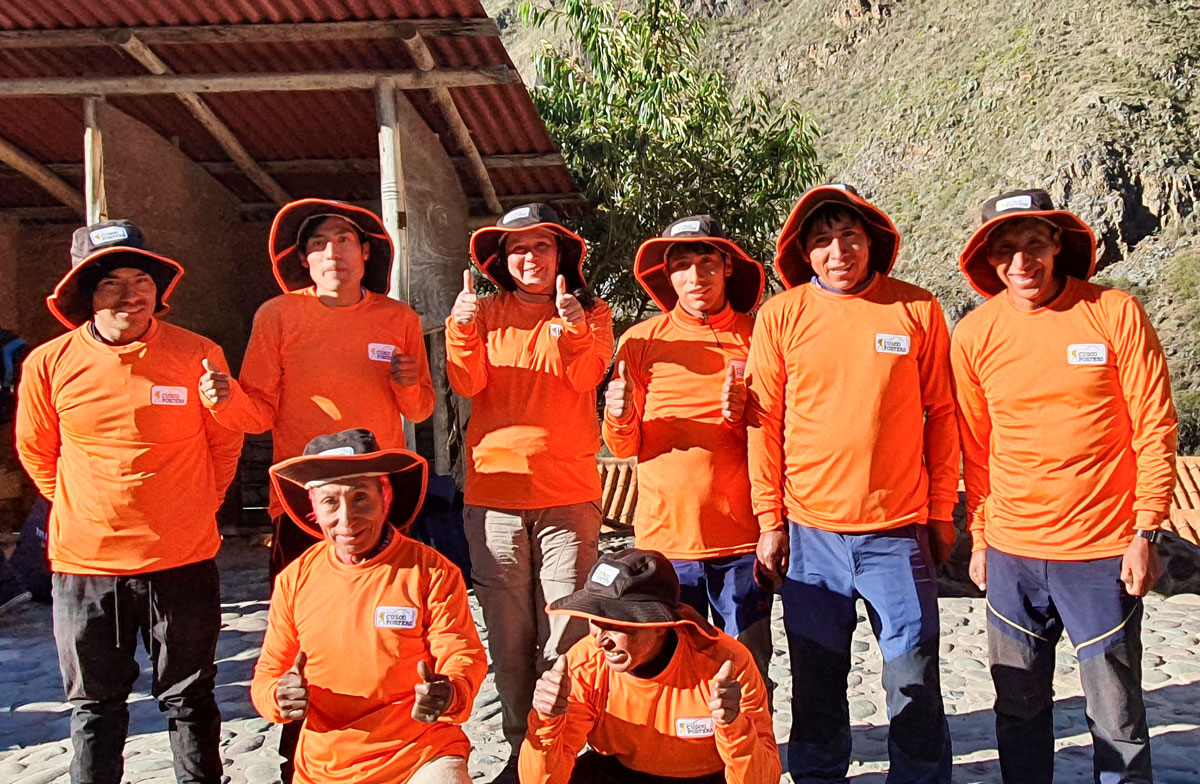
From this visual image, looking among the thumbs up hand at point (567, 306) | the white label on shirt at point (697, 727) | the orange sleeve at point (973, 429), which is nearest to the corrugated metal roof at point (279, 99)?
the thumbs up hand at point (567, 306)

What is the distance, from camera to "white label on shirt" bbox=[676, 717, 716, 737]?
2945mm

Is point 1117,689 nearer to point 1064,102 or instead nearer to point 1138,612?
point 1138,612

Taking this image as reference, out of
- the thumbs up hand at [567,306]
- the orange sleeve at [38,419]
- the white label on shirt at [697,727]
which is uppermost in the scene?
the thumbs up hand at [567,306]

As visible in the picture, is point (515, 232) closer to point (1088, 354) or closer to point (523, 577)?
point (523, 577)

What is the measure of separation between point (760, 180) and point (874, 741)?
8642 mm

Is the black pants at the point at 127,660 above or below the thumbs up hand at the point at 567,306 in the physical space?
below

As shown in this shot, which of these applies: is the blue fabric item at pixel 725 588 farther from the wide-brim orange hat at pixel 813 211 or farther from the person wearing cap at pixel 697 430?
the wide-brim orange hat at pixel 813 211

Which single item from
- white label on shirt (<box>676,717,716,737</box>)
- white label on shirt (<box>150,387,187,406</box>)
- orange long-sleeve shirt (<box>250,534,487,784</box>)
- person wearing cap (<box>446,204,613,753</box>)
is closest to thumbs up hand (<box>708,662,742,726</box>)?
white label on shirt (<box>676,717,716,737</box>)

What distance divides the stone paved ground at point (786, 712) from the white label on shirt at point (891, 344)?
1.80 meters

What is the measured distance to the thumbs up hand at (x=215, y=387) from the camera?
3479 millimetres

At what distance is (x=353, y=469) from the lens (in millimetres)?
3141

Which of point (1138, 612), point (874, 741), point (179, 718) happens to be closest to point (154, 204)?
point (179, 718)

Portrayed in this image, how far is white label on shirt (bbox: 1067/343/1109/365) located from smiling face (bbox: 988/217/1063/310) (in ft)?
0.73

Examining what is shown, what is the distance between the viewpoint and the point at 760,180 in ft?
39.9
